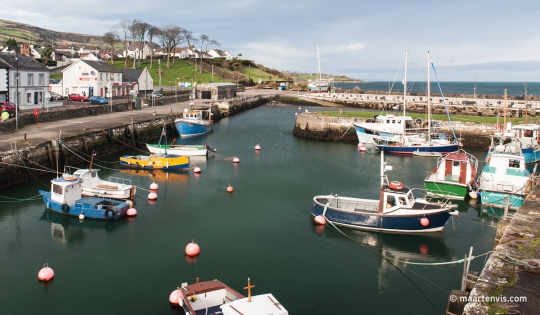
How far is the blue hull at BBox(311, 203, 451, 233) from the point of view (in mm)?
20531

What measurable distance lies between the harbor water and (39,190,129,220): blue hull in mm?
366

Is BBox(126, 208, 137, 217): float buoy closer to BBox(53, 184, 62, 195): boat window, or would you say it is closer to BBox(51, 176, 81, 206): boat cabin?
BBox(51, 176, 81, 206): boat cabin

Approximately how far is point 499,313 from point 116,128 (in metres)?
36.8

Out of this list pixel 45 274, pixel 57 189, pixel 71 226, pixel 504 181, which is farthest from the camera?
pixel 504 181

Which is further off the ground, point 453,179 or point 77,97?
point 77,97

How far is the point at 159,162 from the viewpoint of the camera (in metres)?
33.5

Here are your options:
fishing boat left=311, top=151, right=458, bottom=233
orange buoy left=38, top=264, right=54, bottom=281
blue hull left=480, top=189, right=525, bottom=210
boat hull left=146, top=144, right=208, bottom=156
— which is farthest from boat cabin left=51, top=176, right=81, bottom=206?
blue hull left=480, top=189, right=525, bottom=210

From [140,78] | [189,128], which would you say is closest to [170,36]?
[140,78]

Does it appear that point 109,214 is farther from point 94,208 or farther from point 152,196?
point 152,196

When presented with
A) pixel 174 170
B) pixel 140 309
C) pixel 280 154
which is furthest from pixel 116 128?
pixel 140 309

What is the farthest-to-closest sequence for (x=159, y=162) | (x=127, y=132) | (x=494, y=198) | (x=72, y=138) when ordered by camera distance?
(x=127, y=132), (x=72, y=138), (x=159, y=162), (x=494, y=198)

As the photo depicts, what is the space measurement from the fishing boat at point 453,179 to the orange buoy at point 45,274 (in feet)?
66.4

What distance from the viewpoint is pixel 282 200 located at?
2686 cm

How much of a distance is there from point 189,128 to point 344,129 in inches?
692
